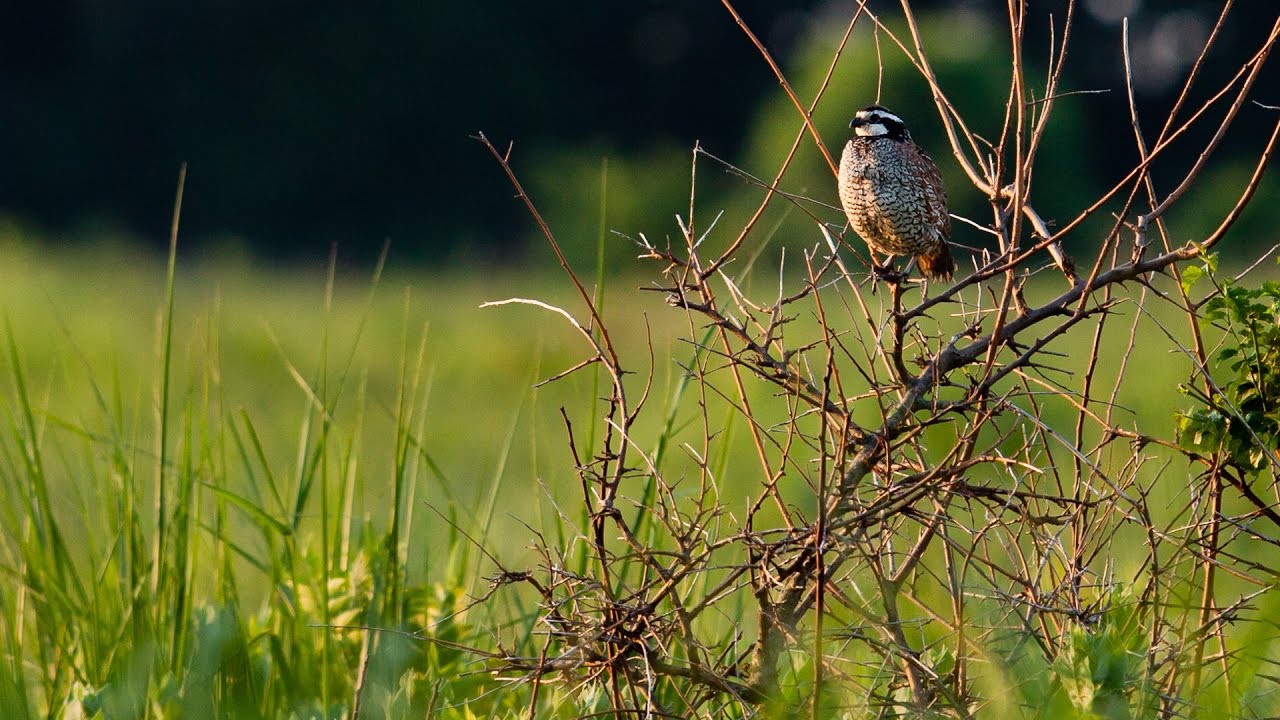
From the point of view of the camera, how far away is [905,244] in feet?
7.30

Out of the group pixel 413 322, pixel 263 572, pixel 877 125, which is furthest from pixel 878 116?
pixel 413 322

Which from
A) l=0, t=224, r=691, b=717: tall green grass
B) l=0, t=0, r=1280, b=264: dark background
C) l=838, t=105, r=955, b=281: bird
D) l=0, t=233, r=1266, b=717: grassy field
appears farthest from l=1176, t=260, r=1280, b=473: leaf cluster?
l=0, t=0, r=1280, b=264: dark background

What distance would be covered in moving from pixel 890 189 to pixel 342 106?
21.0 meters

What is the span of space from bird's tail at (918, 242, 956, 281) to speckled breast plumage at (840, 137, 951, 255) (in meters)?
0.11

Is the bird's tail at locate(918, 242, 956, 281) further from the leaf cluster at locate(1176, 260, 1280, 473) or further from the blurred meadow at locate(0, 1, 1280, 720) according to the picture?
the leaf cluster at locate(1176, 260, 1280, 473)

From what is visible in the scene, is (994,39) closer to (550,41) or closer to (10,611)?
(550,41)

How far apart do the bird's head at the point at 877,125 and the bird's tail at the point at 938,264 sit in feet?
0.75

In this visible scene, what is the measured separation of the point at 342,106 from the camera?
72.9ft

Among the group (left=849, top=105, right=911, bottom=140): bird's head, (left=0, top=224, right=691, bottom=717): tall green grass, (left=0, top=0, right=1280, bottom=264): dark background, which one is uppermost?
(left=0, top=0, right=1280, bottom=264): dark background

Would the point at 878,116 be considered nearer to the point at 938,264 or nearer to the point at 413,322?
the point at 938,264

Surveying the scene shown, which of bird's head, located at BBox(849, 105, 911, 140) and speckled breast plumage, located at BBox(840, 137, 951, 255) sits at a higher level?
bird's head, located at BBox(849, 105, 911, 140)

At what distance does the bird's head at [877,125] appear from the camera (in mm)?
2240

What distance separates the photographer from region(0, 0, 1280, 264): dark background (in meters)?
21.4

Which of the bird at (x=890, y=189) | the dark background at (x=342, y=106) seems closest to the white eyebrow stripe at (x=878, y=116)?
the bird at (x=890, y=189)
